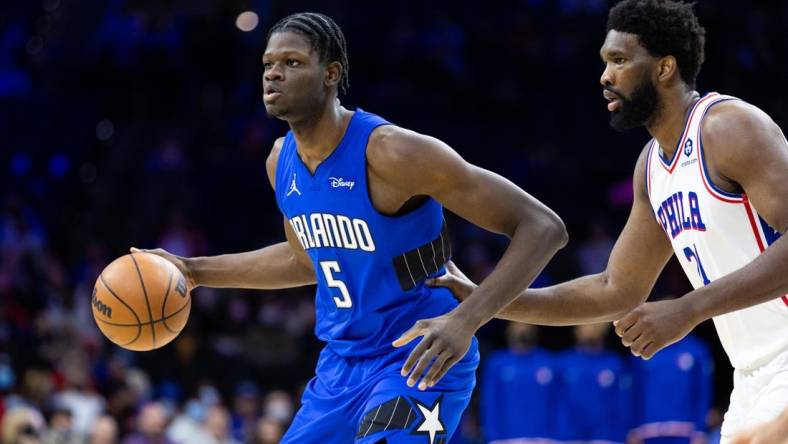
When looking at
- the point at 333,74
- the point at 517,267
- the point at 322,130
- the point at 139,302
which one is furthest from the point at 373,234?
the point at 139,302

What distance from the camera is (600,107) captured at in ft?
42.9

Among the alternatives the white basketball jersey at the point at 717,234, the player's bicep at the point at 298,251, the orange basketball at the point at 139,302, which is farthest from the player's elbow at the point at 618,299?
the orange basketball at the point at 139,302

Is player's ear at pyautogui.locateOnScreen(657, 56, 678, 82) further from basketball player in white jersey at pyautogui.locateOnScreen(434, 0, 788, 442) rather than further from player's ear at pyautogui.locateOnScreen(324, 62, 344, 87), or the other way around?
player's ear at pyautogui.locateOnScreen(324, 62, 344, 87)

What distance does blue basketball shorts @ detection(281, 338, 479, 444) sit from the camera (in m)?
4.26

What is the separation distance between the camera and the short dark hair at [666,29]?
4.40 meters

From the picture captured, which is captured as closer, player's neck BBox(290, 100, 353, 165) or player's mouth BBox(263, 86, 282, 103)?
player's mouth BBox(263, 86, 282, 103)

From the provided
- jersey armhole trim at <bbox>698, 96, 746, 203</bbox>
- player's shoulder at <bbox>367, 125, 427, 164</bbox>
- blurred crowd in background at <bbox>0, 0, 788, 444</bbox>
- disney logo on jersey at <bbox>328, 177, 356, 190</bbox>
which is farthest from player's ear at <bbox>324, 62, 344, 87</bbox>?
blurred crowd in background at <bbox>0, 0, 788, 444</bbox>

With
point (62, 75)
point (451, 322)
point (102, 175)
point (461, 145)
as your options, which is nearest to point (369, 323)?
point (451, 322)

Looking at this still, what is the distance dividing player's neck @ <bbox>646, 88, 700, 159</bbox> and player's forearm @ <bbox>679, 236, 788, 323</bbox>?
2.58 ft

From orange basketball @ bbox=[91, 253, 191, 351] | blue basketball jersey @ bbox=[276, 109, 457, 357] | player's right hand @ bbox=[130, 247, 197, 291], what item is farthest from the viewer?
player's right hand @ bbox=[130, 247, 197, 291]

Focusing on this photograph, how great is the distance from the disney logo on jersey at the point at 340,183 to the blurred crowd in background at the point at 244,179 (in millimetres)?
5330

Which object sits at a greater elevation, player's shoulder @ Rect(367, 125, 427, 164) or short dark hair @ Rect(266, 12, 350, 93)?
short dark hair @ Rect(266, 12, 350, 93)

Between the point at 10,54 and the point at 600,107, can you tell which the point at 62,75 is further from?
the point at 600,107

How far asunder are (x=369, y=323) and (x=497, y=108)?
955 cm
